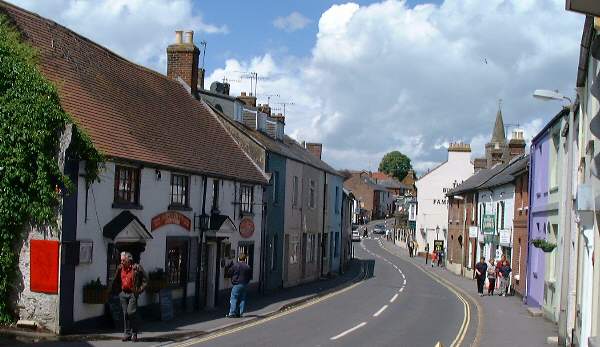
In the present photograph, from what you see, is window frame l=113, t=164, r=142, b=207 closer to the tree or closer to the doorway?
the doorway

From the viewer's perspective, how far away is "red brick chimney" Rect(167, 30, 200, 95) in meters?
29.8

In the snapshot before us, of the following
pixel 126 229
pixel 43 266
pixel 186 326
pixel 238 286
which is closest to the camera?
pixel 43 266

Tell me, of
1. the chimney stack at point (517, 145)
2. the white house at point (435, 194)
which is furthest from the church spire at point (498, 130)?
the chimney stack at point (517, 145)

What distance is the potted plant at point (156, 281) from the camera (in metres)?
19.8

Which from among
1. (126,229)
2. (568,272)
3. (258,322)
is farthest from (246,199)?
(568,272)

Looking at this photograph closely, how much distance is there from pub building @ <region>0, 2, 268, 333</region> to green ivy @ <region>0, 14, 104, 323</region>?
0.27m

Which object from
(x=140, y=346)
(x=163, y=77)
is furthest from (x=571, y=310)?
(x=163, y=77)

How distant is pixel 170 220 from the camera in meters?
21.2

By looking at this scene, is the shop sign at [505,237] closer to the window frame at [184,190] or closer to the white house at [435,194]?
the window frame at [184,190]

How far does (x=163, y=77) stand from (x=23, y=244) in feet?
40.8

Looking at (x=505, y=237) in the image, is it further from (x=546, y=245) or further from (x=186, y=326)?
(x=186, y=326)

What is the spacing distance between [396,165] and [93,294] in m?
158

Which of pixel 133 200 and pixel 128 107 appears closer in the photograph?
pixel 133 200

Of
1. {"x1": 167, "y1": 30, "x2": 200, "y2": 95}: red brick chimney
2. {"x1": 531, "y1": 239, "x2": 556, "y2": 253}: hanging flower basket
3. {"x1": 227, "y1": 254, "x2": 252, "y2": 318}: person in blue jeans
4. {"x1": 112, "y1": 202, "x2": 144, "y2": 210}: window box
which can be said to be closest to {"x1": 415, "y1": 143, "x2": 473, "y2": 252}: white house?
{"x1": 167, "y1": 30, "x2": 200, "y2": 95}: red brick chimney
